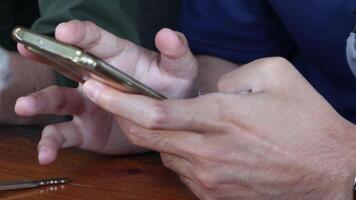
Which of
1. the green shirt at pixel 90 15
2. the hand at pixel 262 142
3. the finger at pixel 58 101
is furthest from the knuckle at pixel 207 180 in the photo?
the green shirt at pixel 90 15

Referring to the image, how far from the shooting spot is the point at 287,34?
1.23 m

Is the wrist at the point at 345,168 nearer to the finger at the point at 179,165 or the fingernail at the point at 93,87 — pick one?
the finger at the point at 179,165

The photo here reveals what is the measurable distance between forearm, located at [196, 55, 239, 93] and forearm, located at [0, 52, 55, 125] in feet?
0.89

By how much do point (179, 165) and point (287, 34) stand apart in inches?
20.3

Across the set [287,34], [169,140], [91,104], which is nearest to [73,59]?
[169,140]

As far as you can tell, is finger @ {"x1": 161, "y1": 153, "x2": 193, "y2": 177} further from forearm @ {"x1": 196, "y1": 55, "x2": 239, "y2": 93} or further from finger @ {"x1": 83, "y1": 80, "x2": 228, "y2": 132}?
forearm @ {"x1": 196, "y1": 55, "x2": 239, "y2": 93}

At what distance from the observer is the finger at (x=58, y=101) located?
0.86 metres

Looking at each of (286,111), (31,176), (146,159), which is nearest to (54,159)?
(31,176)

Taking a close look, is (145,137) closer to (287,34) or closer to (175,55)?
(175,55)

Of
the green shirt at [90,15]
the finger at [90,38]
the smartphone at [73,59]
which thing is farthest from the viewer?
the green shirt at [90,15]

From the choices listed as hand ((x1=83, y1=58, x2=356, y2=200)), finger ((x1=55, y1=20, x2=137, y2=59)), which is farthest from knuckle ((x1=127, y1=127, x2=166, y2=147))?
finger ((x1=55, y1=20, x2=137, y2=59))

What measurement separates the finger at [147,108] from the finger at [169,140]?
0.03 m

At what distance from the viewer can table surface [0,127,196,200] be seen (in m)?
0.75

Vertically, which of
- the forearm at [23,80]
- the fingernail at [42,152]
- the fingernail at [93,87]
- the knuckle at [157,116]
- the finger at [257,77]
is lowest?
the forearm at [23,80]
